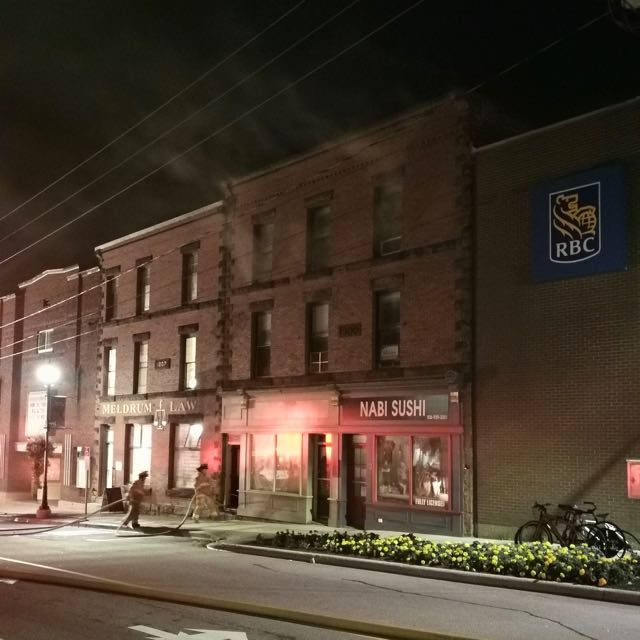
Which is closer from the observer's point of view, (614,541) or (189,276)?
(614,541)

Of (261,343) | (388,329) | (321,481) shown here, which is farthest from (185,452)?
(388,329)

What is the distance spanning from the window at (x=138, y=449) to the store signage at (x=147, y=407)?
58 centimetres

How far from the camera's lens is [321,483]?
883 inches

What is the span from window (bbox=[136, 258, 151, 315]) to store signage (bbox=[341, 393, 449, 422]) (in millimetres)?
10994

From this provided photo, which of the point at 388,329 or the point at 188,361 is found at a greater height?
the point at 388,329

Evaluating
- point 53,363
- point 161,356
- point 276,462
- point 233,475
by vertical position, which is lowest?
point 233,475

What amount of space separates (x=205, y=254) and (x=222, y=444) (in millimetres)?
6337

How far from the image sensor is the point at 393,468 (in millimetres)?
20062

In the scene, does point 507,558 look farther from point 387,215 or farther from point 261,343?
point 261,343

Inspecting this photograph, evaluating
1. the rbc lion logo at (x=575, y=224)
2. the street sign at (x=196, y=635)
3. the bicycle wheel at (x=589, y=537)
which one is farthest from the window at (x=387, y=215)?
the street sign at (x=196, y=635)

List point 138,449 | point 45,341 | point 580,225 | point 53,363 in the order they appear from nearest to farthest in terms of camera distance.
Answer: point 580,225 < point 138,449 < point 53,363 < point 45,341

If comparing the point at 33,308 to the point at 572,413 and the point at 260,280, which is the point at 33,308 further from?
the point at 572,413

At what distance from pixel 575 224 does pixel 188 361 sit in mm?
14815

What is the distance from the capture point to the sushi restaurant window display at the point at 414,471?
1880 centimetres
